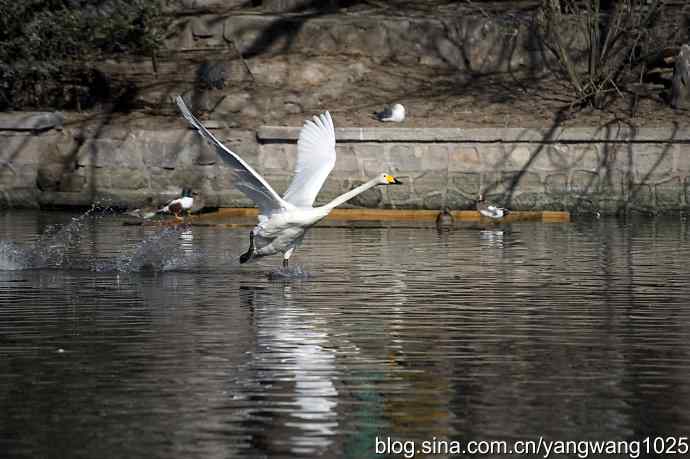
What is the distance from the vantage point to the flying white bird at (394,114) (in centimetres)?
2520

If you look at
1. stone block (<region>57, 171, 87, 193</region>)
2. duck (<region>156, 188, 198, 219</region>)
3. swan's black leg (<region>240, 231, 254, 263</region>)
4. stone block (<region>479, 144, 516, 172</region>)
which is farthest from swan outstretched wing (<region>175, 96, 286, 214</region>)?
stone block (<region>57, 171, 87, 193</region>)

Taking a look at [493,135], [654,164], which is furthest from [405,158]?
[654,164]

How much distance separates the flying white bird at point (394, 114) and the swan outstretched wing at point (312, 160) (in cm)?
920

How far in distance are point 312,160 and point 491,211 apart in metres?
7.23

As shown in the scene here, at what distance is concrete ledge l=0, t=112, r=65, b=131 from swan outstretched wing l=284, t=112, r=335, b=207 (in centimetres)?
1062

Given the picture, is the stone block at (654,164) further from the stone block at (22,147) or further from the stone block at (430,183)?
the stone block at (22,147)

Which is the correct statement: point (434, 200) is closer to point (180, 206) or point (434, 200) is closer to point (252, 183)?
point (180, 206)

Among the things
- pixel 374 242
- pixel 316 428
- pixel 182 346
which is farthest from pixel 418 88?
pixel 316 428

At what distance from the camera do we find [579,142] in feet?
80.7

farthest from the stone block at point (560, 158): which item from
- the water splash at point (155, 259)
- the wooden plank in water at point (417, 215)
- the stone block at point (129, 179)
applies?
the water splash at point (155, 259)

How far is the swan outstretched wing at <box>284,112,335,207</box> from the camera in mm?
15500

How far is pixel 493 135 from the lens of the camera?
24.4 meters

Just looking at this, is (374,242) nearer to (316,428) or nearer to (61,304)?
(61,304)

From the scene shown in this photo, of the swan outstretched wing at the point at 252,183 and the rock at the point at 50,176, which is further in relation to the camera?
the rock at the point at 50,176
